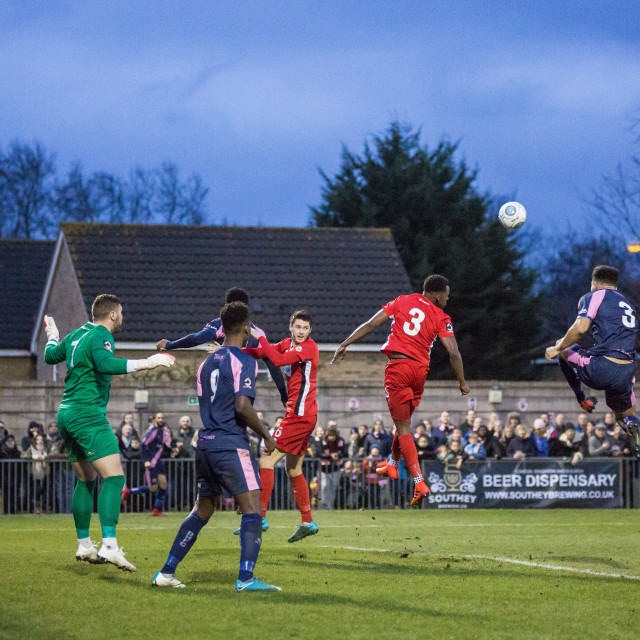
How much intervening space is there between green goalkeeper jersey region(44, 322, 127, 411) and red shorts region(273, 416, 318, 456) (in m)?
2.69

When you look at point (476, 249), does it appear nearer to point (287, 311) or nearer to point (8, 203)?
point (287, 311)

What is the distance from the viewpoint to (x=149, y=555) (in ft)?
33.5

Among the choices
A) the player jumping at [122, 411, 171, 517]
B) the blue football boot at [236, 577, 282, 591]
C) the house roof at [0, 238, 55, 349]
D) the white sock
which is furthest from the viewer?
the house roof at [0, 238, 55, 349]

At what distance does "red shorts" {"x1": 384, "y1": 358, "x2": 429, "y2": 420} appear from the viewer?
11.3 meters

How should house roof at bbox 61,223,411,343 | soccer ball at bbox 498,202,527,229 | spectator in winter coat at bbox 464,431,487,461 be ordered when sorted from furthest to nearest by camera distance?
house roof at bbox 61,223,411,343 < spectator in winter coat at bbox 464,431,487,461 < soccer ball at bbox 498,202,527,229

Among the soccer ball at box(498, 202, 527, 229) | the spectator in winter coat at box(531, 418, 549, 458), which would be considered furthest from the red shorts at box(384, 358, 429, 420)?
the spectator in winter coat at box(531, 418, 549, 458)

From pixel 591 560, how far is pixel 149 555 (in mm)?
4398

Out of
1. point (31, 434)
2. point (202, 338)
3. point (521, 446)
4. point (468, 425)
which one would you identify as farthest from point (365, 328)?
point (468, 425)

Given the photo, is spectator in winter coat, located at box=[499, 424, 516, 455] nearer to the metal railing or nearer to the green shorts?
the metal railing

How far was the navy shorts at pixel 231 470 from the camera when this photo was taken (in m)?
7.68

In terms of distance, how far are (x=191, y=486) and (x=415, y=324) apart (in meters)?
10.6

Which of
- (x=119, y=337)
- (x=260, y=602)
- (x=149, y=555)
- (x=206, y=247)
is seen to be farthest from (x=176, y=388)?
(x=260, y=602)

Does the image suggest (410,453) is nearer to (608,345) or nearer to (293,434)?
(293,434)

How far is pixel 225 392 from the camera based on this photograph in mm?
7727
